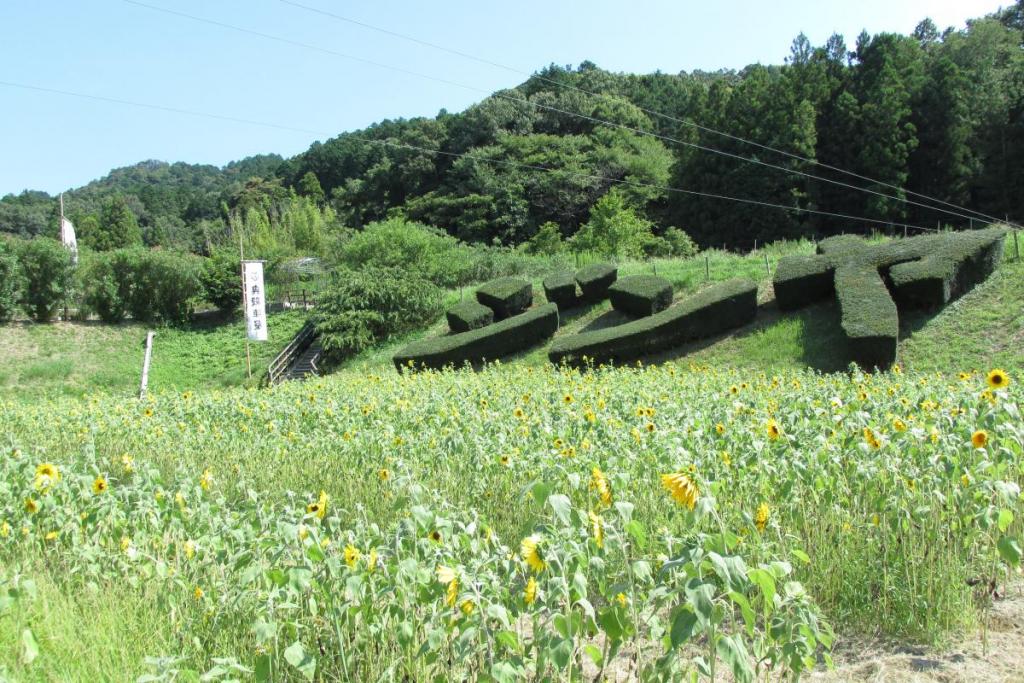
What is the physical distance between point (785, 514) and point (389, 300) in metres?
20.7

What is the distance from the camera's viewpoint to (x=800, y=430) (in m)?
4.34

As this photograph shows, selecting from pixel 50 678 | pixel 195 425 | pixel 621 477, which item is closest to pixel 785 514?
pixel 621 477

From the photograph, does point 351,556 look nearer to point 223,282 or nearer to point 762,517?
point 762,517

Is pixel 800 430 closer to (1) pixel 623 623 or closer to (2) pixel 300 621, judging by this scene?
(1) pixel 623 623

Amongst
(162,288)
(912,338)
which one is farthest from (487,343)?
(162,288)

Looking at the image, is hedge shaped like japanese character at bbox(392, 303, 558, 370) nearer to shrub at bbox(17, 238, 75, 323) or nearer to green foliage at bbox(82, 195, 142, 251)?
shrub at bbox(17, 238, 75, 323)

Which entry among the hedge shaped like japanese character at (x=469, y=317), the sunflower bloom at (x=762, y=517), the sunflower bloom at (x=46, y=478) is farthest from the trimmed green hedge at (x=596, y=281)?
the sunflower bloom at (x=762, y=517)

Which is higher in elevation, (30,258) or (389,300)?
(30,258)

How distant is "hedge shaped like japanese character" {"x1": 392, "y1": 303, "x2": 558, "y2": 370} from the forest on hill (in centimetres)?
1818

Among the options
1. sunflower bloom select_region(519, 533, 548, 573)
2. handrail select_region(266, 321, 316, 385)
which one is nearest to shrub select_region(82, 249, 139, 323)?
handrail select_region(266, 321, 316, 385)

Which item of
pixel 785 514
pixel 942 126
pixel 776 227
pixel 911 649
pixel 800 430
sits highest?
pixel 942 126

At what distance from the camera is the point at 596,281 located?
19.6m

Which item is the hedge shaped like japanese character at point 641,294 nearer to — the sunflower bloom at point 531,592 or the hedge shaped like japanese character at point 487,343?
the hedge shaped like japanese character at point 487,343

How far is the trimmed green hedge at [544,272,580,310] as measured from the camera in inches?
784
